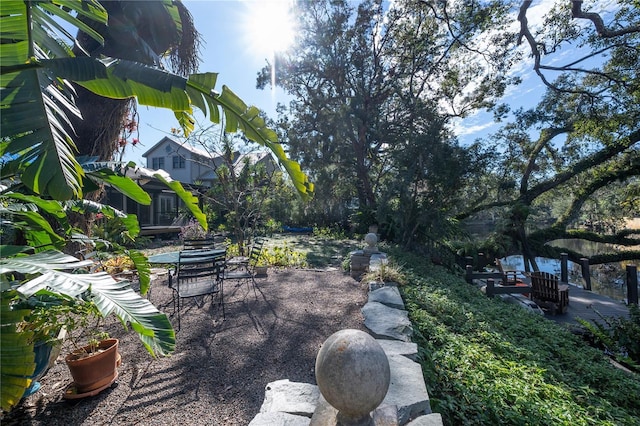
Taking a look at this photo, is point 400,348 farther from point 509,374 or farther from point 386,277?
point 386,277

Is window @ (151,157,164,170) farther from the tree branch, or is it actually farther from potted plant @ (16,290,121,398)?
the tree branch

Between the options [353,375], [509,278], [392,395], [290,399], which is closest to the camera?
[353,375]

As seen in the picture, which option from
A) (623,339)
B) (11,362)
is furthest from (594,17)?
(11,362)

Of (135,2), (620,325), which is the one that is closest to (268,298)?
(135,2)

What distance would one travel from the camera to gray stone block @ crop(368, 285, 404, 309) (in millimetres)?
4203

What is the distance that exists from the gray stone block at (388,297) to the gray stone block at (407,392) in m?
1.66

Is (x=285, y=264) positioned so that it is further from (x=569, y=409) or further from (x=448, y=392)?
(x=569, y=409)

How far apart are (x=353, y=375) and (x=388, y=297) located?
3.02 meters

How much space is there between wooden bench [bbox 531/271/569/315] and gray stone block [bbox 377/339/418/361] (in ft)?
26.1

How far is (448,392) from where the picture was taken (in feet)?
8.27

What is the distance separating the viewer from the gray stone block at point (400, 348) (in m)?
2.71

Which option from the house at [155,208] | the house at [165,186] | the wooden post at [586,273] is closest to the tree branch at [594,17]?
the wooden post at [586,273]

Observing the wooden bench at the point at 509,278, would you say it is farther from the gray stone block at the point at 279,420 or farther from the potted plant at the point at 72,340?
the potted plant at the point at 72,340

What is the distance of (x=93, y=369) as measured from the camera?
240 centimetres
